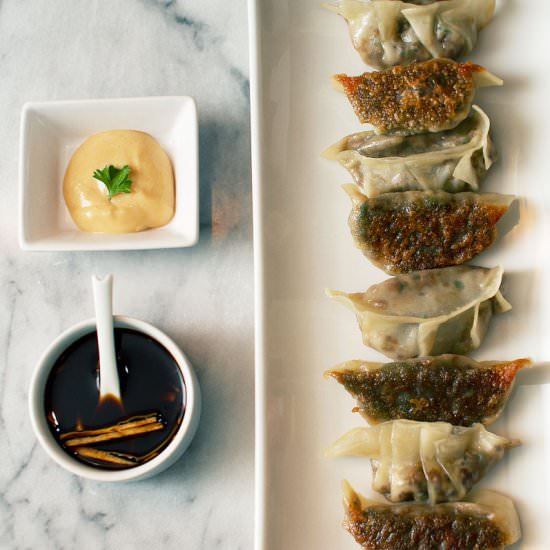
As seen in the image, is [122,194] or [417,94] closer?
[417,94]

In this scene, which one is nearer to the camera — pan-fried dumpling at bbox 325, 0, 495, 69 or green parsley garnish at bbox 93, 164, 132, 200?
pan-fried dumpling at bbox 325, 0, 495, 69

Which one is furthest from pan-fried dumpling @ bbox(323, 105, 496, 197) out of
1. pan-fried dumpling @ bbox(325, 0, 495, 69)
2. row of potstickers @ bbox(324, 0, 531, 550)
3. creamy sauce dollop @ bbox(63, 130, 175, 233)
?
creamy sauce dollop @ bbox(63, 130, 175, 233)

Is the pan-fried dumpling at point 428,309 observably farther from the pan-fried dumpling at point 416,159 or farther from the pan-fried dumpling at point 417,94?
the pan-fried dumpling at point 417,94

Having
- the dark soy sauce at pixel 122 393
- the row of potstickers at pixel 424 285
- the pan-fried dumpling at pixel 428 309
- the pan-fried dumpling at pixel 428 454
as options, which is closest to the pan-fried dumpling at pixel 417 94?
the row of potstickers at pixel 424 285

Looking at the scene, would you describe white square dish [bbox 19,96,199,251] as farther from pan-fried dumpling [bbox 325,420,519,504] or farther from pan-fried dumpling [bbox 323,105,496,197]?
pan-fried dumpling [bbox 325,420,519,504]

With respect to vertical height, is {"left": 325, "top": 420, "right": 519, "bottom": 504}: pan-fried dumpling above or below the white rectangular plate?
below

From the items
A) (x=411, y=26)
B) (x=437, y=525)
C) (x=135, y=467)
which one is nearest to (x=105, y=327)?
(x=135, y=467)

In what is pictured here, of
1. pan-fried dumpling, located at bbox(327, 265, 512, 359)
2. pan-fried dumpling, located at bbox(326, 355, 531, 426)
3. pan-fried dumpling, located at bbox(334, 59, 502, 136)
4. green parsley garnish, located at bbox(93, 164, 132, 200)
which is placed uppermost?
pan-fried dumpling, located at bbox(334, 59, 502, 136)

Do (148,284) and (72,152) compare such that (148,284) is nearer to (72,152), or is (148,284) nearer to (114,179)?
(114,179)
